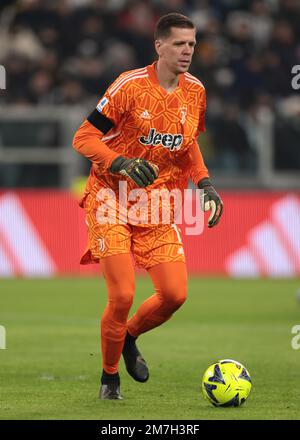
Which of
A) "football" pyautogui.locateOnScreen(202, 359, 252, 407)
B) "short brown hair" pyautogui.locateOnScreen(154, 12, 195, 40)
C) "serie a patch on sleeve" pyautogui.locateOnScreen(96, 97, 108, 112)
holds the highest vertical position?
"short brown hair" pyautogui.locateOnScreen(154, 12, 195, 40)

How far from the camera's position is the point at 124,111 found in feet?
27.8

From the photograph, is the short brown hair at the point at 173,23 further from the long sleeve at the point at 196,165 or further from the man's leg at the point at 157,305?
the man's leg at the point at 157,305

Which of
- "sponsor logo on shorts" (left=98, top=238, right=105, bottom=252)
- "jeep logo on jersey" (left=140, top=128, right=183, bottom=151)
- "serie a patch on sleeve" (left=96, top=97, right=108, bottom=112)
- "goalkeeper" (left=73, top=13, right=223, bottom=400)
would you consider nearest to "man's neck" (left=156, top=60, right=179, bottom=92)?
"goalkeeper" (left=73, top=13, right=223, bottom=400)

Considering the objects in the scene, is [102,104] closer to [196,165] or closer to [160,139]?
[160,139]

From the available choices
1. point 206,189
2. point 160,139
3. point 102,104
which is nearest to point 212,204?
point 206,189

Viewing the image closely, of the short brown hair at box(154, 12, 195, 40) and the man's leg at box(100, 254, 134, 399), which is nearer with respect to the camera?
the man's leg at box(100, 254, 134, 399)

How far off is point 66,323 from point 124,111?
5.66 metres

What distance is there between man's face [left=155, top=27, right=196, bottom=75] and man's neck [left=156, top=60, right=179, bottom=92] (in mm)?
85

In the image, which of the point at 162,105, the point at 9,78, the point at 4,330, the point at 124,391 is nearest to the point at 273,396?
the point at 124,391

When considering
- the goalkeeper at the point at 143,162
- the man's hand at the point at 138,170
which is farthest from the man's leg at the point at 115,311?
the man's hand at the point at 138,170

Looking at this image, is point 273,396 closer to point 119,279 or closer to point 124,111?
point 119,279

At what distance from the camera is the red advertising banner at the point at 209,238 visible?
1923 cm

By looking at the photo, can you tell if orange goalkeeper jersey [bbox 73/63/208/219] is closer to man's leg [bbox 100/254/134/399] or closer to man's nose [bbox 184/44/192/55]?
man's nose [bbox 184/44/192/55]

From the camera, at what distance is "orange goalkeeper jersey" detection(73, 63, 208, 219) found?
843 cm
